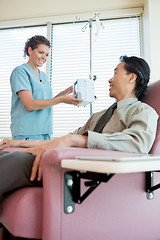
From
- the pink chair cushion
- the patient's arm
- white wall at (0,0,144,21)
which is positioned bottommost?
the pink chair cushion

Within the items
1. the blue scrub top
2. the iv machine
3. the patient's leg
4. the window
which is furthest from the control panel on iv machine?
the window

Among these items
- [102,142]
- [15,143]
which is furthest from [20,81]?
[102,142]

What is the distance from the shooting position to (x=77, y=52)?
336cm

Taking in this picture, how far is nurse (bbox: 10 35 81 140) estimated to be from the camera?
6.39 ft

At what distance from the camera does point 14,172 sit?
0.95 m

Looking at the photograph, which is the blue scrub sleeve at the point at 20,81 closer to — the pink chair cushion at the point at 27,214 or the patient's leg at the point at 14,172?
the patient's leg at the point at 14,172

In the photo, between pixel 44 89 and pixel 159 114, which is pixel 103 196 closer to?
pixel 159 114

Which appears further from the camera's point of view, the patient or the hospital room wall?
the hospital room wall

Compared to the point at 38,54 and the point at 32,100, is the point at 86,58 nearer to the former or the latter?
the point at 38,54

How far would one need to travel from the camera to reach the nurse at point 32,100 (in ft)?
6.39

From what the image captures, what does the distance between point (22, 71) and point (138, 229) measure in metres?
1.49

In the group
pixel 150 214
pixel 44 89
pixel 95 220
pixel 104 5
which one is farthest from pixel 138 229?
pixel 104 5

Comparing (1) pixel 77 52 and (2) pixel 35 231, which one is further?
(1) pixel 77 52

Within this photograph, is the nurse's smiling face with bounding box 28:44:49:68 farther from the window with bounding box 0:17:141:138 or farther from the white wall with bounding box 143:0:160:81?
the white wall with bounding box 143:0:160:81
